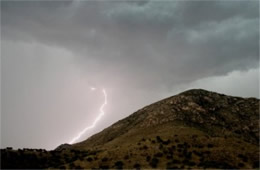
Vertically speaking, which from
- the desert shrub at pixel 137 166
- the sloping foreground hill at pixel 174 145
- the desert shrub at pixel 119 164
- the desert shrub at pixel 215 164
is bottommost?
the desert shrub at pixel 215 164

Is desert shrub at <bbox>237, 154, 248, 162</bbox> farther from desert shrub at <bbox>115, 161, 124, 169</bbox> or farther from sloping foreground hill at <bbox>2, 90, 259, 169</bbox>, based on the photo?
desert shrub at <bbox>115, 161, 124, 169</bbox>

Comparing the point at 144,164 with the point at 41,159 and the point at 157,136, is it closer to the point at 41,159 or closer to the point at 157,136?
the point at 157,136

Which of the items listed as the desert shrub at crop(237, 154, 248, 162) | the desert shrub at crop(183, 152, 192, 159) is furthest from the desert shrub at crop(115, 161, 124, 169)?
the desert shrub at crop(237, 154, 248, 162)

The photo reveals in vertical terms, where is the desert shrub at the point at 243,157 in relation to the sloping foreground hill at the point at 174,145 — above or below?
below

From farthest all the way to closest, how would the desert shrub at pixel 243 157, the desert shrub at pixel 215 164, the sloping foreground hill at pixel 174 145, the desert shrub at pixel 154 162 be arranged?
the desert shrub at pixel 243 157 → the sloping foreground hill at pixel 174 145 → the desert shrub at pixel 154 162 → the desert shrub at pixel 215 164

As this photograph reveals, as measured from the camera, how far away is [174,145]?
152m

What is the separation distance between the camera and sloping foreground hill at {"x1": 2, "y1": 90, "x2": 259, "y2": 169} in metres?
134

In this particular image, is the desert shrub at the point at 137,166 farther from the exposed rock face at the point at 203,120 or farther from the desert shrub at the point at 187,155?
the exposed rock face at the point at 203,120

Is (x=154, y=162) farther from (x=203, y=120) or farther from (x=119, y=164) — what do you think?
(x=203, y=120)

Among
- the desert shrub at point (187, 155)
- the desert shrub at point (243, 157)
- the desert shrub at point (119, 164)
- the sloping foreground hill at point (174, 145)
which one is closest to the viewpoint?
the desert shrub at point (119, 164)

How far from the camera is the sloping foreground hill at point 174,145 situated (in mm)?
134500

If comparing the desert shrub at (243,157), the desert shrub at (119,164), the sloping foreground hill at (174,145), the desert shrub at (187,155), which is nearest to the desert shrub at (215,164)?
the sloping foreground hill at (174,145)

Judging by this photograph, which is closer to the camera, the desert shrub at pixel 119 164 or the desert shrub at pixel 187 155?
the desert shrub at pixel 119 164

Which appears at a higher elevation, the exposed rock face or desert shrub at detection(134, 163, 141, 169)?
the exposed rock face
